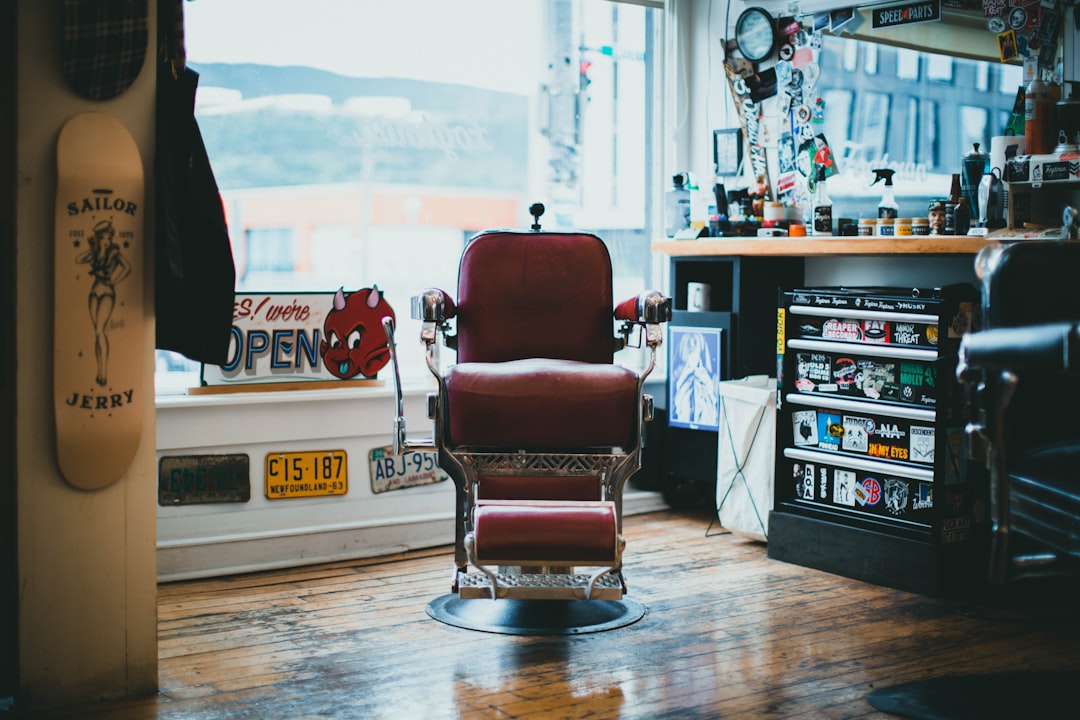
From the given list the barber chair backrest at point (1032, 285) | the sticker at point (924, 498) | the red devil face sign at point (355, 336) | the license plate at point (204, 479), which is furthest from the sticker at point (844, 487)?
the license plate at point (204, 479)

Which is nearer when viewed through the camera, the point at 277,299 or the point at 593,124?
the point at 277,299

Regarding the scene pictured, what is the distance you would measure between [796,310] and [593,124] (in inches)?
54.9

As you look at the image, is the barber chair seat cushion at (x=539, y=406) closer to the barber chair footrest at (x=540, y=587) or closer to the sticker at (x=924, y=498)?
the barber chair footrest at (x=540, y=587)

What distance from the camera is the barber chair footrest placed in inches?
118

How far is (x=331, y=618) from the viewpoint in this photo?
10.7 ft

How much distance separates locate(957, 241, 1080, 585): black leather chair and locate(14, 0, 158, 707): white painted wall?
71.9 inches

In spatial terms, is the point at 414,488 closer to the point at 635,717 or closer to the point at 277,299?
the point at 277,299

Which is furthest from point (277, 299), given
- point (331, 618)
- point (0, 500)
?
point (0, 500)

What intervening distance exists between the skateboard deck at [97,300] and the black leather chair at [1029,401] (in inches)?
70.9

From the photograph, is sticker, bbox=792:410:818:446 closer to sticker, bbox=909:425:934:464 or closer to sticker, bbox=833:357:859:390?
sticker, bbox=833:357:859:390

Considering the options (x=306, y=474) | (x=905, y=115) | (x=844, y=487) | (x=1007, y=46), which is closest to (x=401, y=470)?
(x=306, y=474)

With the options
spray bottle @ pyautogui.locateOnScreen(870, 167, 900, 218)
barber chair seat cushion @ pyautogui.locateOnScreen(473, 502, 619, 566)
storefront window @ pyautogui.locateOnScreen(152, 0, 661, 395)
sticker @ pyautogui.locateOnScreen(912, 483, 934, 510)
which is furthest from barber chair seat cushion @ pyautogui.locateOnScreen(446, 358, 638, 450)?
spray bottle @ pyautogui.locateOnScreen(870, 167, 900, 218)

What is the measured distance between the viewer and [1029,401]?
2.49 meters

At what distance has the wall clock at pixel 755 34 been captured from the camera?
454 cm
